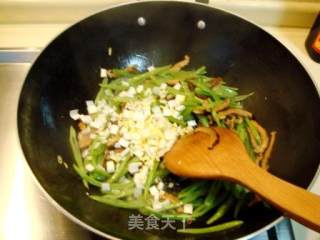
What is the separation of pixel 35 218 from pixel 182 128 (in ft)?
1.38

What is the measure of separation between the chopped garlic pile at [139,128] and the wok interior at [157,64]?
7cm

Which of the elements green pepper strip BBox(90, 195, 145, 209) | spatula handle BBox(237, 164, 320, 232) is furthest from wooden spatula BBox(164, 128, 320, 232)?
green pepper strip BBox(90, 195, 145, 209)

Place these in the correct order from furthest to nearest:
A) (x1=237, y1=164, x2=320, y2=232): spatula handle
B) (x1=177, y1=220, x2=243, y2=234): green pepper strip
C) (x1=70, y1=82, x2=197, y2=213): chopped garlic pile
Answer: (x1=70, y1=82, x2=197, y2=213): chopped garlic pile, (x1=177, y1=220, x2=243, y2=234): green pepper strip, (x1=237, y1=164, x2=320, y2=232): spatula handle

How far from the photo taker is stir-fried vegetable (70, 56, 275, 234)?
89cm

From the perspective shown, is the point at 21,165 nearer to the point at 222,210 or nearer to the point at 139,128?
the point at 139,128

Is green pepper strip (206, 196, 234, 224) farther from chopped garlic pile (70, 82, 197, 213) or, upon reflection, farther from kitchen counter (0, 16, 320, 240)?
kitchen counter (0, 16, 320, 240)

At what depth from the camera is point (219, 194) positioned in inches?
35.3

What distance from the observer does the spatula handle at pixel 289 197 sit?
686 mm

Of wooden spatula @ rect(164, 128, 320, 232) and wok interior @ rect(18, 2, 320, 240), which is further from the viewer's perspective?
wok interior @ rect(18, 2, 320, 240)

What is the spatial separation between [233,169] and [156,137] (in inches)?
9.4

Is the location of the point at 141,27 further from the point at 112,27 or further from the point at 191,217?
the point at 191,217

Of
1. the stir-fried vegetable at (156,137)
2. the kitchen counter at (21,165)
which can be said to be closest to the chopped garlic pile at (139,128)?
the stir-fried vegetable at (156,137)

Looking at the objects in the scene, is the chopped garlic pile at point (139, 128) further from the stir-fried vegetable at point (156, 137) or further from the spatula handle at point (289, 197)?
the spatula handle at point (289, 197)

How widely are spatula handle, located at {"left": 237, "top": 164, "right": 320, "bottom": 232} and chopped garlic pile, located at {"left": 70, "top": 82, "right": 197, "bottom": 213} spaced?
0.20m
